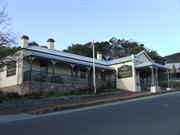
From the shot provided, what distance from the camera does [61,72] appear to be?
125 feet

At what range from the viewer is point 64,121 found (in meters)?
17.0

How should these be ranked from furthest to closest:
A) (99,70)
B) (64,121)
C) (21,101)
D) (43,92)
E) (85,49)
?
(85,49)
(99,70)
(43,92)
(21,101)
(64,121)

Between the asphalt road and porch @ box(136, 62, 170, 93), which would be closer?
the asphalt road

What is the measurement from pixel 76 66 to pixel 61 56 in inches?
90.1

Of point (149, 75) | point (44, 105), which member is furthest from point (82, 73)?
point (44, 105)

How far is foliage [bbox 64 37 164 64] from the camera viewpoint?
65.0 m

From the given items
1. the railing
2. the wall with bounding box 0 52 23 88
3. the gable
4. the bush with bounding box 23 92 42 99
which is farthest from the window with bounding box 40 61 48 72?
the gable

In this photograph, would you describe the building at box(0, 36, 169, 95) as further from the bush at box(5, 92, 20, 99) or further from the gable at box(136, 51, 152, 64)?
the bush at box(5, 92, 20, 99)

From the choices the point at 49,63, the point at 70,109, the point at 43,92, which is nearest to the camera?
the point at 70,109

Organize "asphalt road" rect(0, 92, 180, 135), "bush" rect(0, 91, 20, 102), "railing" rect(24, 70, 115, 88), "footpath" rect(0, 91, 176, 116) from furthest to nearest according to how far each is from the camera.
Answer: "railing" rect(24, 70, 115, 88) → "bush" rect(0, 91, 20, 102) → "footpath" rect(0, 91, 176, 116) → "asphalt road" rect(0, 92, 180, 135)

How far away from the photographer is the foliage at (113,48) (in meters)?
65.0

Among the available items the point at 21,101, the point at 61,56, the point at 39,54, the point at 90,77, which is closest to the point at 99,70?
the point at 90,77

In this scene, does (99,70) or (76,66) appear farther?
(99,70)

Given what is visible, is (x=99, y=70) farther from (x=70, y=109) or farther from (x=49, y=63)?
(x=70, y=109)
